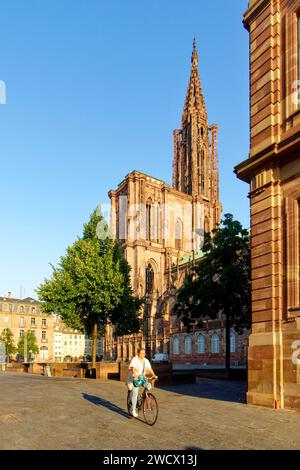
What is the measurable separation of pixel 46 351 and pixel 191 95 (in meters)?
73.8

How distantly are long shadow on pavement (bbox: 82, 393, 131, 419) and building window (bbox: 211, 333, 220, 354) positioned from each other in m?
51.0

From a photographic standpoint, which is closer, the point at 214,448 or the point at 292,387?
the point at 214,448

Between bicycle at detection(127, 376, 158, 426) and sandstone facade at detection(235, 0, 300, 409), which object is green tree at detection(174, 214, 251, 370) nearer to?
sandstone facade at detection(235, 0, 300, 409)

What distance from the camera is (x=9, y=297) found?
124375 millimetres

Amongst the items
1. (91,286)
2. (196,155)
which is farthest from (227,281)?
(196,155)

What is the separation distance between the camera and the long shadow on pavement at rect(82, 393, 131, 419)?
14.0 metres

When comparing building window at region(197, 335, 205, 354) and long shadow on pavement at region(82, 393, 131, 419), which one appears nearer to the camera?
long shadow on pavement at region(82, 393, 131, 419)

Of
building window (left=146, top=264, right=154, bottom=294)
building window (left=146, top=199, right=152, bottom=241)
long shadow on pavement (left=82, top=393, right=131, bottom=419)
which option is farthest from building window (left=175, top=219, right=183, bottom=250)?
long shadow on pavement (left=82, top=393, right=131, bottom=419)

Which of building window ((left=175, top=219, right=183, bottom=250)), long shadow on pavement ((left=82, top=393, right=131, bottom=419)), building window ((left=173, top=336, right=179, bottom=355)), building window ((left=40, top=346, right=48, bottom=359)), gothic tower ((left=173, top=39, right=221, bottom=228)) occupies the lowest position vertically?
building window ((left=40, top=346, right=48, bottom=359))

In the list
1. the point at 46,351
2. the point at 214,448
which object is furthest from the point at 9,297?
the point at 214,448

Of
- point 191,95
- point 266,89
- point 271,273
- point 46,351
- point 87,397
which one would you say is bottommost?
point 46,351

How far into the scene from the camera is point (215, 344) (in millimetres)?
69250

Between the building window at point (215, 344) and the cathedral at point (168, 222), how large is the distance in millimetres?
7785
